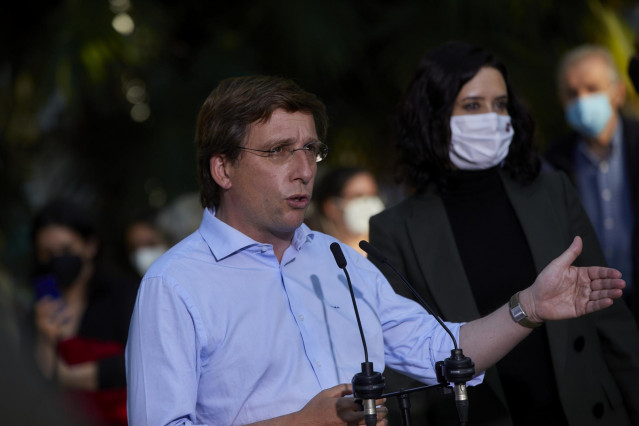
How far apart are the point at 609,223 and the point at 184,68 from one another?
3.57 metres

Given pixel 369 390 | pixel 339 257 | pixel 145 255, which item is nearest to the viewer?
pixel 369 390

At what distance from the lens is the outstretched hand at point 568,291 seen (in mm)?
2166

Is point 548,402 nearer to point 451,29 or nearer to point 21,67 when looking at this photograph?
point 451,29

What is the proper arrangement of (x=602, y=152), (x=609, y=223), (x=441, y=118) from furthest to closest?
(x=602, y=152) < (x=609, y=223) < (x=441, y=118)

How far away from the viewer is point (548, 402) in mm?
2648

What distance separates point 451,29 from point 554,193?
3.12 m

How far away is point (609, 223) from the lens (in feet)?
13.0

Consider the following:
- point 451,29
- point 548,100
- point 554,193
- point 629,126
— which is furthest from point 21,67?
point 554,193

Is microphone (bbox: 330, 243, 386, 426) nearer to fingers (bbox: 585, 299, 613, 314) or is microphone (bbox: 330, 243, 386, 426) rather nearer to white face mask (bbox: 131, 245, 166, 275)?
fingers (bbox: 585, 299, 613, 314)

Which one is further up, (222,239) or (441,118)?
(441,118)

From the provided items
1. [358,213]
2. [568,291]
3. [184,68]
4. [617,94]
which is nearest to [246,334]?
[568,291]

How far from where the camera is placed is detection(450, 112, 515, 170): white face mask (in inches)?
112

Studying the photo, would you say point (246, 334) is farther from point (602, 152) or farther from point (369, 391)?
point (602, 152)

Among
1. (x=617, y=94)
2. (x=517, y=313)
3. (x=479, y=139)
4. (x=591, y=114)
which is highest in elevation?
(x=617, y=94)
